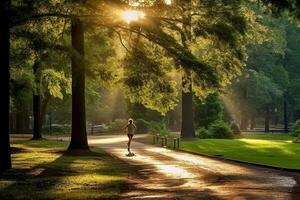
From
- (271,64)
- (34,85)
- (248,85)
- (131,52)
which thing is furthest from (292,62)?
(131,52)

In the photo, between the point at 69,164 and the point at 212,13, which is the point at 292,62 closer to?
the point at 212,13

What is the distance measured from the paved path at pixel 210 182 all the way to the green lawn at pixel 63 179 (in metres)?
0.73

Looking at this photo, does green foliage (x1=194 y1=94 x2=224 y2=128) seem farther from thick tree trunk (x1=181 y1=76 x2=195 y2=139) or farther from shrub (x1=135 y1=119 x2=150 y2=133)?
thick tree trunk (x1=181 y1=76 x2=195 y2=139)

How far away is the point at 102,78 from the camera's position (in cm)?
3152

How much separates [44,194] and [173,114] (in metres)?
71.1

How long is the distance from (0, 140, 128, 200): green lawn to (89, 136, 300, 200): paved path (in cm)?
73

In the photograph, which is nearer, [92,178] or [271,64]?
[92,178]

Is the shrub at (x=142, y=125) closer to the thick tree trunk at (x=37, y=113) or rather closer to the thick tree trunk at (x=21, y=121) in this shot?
the thick tree trunk at (x=21, y=121)

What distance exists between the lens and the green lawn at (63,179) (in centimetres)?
1375

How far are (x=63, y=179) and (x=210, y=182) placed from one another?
4474mm

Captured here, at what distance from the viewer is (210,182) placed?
16.7 m

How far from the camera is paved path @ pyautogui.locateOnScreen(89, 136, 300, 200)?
1374 cm

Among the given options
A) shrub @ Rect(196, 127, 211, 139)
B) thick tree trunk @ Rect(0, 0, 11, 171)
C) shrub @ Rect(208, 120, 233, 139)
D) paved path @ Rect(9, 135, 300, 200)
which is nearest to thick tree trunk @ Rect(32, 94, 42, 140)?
shrub @ Rect(196, 127, 211, 139)

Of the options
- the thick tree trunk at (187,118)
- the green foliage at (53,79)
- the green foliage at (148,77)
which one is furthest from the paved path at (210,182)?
the thick tree trunk at (187,118)
